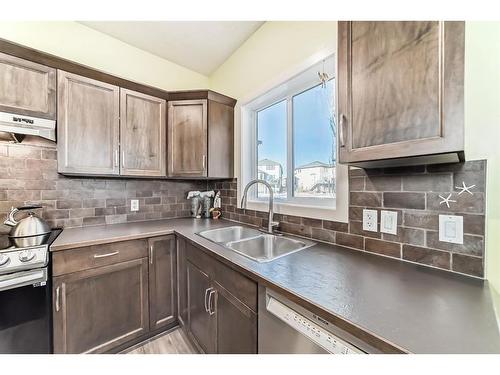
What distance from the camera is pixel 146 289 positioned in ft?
5.30

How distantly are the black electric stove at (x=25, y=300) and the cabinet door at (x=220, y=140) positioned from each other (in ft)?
4.42

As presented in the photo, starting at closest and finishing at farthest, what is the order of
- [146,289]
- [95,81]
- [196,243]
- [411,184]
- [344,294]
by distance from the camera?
[344,294]
[411,184]
[196,243]
[146,289]
[95,81]

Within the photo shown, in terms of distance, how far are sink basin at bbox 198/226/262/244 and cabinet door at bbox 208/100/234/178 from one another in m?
0.58

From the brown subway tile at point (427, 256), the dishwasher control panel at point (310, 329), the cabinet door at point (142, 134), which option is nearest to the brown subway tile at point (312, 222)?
the brown subway tile at point (427, 256)

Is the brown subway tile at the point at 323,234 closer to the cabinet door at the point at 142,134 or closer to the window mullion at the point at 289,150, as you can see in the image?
the window mullion at the point at 289,150

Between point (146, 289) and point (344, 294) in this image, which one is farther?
point (146, 289)

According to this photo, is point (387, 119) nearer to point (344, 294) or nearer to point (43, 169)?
point (344, 294)

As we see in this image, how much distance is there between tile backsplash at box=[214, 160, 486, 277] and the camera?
2.63ft

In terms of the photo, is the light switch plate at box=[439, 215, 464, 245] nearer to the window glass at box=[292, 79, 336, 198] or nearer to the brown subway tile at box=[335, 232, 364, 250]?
the brown subway tile at box=[335, 232, 364, 250]

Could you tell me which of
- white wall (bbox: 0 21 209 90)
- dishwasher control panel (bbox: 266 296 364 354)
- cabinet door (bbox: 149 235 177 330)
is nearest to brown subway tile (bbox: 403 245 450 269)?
dishwasher control panel (bbox: 266 296 364 354)
